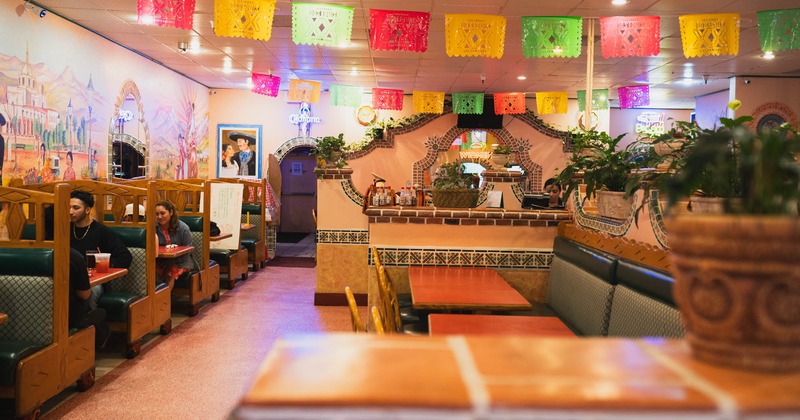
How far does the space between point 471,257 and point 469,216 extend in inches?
14.5

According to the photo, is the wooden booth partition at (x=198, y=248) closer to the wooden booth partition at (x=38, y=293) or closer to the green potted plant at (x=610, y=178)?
the wooden booth partition at (x=38, y=293)

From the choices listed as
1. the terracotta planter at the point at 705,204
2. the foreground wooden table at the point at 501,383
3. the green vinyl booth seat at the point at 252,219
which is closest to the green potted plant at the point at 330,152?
the green vinyl booth seat at the point at 252,219

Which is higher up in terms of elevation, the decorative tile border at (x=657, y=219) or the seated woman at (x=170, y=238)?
the decorative tile border at (x=657, y=219)

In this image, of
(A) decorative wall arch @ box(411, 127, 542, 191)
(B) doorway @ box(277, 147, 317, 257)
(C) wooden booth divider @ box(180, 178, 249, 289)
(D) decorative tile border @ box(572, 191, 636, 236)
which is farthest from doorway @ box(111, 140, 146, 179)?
(D) decorative tile border @ box(572, 191, 636, 236)

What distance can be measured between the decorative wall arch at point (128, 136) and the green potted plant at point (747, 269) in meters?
9.01

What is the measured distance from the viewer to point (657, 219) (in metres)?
3.70

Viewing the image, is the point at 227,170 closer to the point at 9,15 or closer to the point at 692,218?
the point at 9,15

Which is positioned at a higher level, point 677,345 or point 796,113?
point 796,113

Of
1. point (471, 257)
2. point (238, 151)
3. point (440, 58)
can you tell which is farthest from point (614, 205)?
point (238, 151)

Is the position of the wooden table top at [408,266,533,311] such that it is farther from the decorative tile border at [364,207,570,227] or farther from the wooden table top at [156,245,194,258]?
the wooden table top at [156,245,194,258]

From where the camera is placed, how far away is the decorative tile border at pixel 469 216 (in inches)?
225

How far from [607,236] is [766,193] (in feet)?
11.6

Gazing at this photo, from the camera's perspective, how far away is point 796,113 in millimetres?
11242

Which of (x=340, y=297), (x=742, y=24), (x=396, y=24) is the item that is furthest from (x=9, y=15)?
(x=742, y=24)
